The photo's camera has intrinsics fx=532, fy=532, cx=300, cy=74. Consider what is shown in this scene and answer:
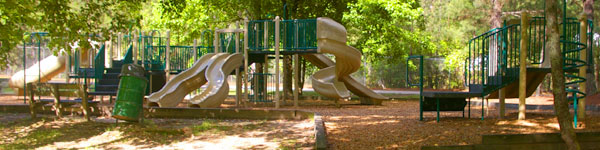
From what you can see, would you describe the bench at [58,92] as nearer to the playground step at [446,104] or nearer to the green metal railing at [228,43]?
the green metal railing at [228,43]

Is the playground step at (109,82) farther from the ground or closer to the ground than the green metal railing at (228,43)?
closer to the ground

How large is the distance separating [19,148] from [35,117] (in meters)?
4.60

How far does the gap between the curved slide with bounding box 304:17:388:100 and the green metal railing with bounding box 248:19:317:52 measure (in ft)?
2.64

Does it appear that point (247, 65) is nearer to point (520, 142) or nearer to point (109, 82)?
point (109, 82)

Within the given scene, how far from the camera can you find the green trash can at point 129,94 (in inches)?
389

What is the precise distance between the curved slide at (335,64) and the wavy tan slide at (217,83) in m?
2.75

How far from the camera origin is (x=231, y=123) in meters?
11.4

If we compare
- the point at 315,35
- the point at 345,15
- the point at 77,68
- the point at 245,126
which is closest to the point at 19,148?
the point at 245,126

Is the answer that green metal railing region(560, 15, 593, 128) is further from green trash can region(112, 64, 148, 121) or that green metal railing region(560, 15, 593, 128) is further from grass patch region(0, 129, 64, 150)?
grass patch region(0, 129, 64, 150)

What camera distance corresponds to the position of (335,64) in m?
17.7

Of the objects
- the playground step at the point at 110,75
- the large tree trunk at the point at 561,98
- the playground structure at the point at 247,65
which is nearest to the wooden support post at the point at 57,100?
the playground structure at the point at 247,65

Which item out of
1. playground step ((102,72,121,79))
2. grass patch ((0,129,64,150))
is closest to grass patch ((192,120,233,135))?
grass patch ((0,129,64,150))

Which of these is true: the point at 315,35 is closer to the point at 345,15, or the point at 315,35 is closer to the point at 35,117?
the point at 345,15

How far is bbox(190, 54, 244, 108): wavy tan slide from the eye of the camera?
14.6m
